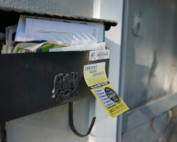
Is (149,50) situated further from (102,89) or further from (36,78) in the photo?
(36,78)

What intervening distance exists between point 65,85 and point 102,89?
13cm

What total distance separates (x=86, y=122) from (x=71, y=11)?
0.45 meters

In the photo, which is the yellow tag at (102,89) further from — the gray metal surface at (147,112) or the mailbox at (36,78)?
the gray metal surface at (147,112)

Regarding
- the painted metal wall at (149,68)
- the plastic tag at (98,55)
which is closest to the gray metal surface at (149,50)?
the painted metal wall at (149,68)

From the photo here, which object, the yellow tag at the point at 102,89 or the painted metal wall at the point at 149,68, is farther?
the painted metal wall at the point at 149,68

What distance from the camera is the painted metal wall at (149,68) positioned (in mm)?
976

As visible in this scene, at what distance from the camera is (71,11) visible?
1.95 feet

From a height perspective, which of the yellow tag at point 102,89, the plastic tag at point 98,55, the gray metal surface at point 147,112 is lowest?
the gray metal surface at point 147,112

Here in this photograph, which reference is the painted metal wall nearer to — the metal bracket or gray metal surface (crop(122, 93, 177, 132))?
gray metal surface (crop(122, 93, 177, 132))

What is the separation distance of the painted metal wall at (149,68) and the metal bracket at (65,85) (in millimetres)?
425

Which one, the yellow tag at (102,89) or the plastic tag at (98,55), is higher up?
the plastic tag at (98,55)

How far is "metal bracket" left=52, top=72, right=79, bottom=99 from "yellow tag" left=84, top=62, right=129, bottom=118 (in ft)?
0.14

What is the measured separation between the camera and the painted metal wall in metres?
0.98

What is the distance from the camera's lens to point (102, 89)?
518 mm
